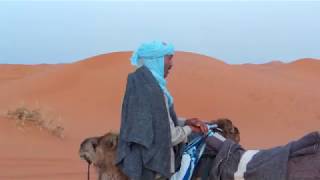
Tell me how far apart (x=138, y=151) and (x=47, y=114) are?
9.86m

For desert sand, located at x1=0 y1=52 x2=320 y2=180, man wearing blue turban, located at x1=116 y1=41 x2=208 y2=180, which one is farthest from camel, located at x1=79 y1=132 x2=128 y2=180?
desert sand, located at x1=0 y1=52 x2=320 y2=180

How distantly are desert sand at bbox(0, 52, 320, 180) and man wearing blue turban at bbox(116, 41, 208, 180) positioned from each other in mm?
7208

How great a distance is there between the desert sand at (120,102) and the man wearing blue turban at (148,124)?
284 inches

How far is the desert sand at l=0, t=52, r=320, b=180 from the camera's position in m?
14.0

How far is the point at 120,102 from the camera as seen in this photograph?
20781mm

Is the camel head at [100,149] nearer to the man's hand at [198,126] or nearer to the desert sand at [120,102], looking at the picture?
the man's hand at [198,126]

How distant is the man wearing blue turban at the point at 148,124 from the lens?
17.0 ft

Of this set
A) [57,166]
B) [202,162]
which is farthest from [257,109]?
[202,162]

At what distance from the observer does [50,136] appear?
14.7m

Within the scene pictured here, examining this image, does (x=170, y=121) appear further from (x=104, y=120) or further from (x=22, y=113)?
(x=104, y=120)

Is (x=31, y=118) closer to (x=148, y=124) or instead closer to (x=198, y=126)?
(x=198, y=126)

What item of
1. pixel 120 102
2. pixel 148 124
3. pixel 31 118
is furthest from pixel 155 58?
pixel 120 102

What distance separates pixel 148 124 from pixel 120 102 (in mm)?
15640

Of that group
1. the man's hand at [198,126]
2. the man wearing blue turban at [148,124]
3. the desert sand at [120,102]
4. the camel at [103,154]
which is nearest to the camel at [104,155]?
Result: the camel at [103,154]
